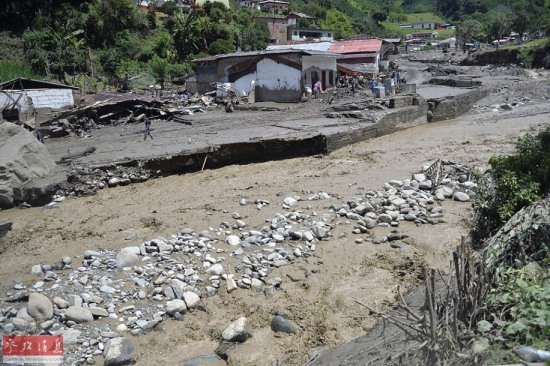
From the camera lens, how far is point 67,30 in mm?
35344

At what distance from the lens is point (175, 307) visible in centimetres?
666

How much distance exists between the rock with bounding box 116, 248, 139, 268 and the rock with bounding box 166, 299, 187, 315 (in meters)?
1.29

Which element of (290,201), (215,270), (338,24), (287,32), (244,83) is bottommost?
(215,270)

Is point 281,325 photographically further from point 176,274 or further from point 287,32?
point 287,32

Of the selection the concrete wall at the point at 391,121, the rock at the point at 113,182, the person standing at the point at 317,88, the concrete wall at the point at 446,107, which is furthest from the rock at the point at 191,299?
the person standing at the point at 317,88

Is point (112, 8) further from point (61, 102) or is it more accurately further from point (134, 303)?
point (134, 303)

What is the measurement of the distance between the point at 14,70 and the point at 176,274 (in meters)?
29.8

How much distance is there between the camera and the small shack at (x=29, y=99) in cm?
2125

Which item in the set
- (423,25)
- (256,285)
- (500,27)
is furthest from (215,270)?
(423,25)

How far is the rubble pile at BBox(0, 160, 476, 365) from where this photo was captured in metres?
6.23

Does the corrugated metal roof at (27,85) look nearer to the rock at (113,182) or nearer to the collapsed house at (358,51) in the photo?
the rock at (113,182)

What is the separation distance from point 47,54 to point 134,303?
3170 centimetres

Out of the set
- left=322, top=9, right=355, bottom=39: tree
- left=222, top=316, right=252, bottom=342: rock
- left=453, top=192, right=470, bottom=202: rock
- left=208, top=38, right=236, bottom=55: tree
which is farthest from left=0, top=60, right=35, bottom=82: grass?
left=322, top=9, right=355, bottom=39: tree

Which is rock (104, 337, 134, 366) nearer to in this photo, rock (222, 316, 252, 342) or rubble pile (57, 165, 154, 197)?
rock (222, 316, 252, 342)
